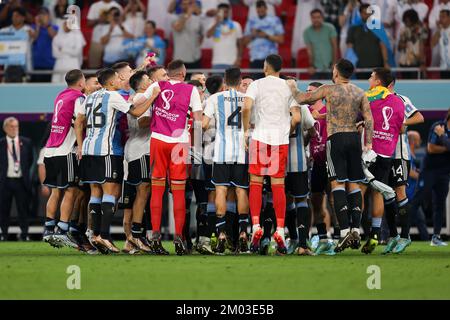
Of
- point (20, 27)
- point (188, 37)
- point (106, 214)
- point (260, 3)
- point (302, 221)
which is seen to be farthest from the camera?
point (20, 27)

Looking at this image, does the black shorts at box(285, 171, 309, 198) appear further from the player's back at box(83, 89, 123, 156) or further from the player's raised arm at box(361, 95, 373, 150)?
the player's back at box(83, 89, 123, 156)

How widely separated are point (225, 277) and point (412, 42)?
12289 mm

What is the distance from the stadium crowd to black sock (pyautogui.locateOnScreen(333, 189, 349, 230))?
8.19m

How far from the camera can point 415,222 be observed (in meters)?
20.0

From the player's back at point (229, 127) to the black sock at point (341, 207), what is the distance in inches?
50.1

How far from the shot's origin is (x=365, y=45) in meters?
20.8

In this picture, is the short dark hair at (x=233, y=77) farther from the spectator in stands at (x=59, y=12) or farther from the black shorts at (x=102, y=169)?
the spectator in stands at (x=59, y=12)

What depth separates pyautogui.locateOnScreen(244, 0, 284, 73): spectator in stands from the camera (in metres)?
21.2

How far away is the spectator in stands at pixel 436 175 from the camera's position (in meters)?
17.5

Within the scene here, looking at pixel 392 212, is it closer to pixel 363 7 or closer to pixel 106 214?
pixel 106 214

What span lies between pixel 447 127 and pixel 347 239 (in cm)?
549

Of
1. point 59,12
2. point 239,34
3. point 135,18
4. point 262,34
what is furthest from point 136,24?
point 262,34
